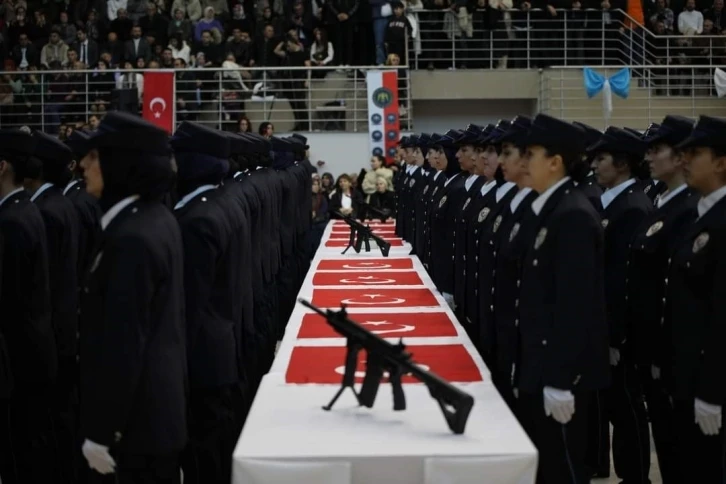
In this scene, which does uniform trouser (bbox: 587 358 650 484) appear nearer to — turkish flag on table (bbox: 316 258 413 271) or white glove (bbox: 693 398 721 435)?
white glove (bbox: 693 398 721 435)

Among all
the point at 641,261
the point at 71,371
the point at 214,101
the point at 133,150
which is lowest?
the point at 71,371

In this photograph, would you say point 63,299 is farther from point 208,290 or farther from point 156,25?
point 156,25

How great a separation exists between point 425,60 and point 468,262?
11.9 m

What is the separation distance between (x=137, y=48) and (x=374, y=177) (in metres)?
4.88

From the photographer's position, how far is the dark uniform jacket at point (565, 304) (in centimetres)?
366

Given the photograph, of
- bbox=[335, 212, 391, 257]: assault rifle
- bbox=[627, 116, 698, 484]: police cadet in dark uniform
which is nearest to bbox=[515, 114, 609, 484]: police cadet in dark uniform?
bbox=[627, 116, 698, 484]: police cadet in dark uniform

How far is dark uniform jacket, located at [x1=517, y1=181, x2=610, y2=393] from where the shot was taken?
3656 mm

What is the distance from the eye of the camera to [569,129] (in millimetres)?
3920

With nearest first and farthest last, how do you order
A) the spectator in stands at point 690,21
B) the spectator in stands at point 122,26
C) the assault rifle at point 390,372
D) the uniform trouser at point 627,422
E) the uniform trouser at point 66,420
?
the assault rifle at point 390,372 < the uniform trouser at point 66,420 < the uniform trouser at point 627,422 < the spectator in stands at point 122,26 < the spectator in stands at point 690,21

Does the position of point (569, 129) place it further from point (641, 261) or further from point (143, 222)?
point (143, 222)

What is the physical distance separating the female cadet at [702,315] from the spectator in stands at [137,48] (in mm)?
13713

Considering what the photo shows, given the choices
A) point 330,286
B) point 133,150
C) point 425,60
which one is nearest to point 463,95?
point 425,60

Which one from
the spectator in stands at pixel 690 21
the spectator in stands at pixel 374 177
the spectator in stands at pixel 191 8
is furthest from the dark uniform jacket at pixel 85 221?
the spectator in stands at pixel 690 21

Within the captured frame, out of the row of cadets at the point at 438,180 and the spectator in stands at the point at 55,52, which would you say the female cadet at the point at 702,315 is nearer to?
the row of cadets at the point at 438,180
